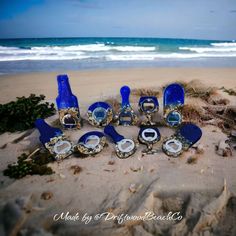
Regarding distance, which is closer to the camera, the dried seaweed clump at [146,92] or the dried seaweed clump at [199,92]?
the dried seaweed clump at [199,92]

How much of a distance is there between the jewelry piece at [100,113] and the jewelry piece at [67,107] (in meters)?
0.23

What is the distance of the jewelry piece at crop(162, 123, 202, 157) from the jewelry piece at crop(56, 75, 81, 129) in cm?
152

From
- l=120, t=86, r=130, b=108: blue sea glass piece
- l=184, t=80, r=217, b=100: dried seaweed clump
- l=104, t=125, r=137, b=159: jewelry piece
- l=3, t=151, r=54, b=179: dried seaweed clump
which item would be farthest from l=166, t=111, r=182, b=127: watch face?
l=3, t=151, r=54, b=179: dried seaweed clump

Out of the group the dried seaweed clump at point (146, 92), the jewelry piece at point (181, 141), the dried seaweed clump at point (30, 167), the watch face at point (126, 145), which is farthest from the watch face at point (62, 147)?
the dried seaweed clump at point (146, 92)

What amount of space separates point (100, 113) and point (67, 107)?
552 mm

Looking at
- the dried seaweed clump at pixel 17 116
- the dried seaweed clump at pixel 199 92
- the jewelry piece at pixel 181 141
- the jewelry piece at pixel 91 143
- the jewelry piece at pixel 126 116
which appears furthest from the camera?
Answer: the dried seaweed clump at pixel 199 92

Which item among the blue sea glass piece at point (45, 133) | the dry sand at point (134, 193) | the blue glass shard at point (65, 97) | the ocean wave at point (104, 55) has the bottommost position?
the ocean wave at point (104, 55)

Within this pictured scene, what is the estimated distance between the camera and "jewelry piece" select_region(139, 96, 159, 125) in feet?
11.9

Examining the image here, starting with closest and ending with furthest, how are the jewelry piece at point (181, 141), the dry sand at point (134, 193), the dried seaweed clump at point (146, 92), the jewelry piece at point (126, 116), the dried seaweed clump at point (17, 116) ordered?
1. the dry sand at point (134, 193)
2. the jewelry piece at point (181, 141)
3. the jewelry piece at point (126, 116)
4. the dried seaweed clump at point (17, 116)
5. the dried seaweed clump at point (146, 92)

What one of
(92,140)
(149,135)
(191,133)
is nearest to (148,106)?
(149,135)

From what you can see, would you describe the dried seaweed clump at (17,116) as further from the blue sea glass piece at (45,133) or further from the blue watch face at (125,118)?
the blue watch face at (125,118)

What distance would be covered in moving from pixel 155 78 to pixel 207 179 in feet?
17.8

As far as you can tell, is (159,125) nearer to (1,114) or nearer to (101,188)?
(101,188)

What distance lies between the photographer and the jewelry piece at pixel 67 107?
139 inches
